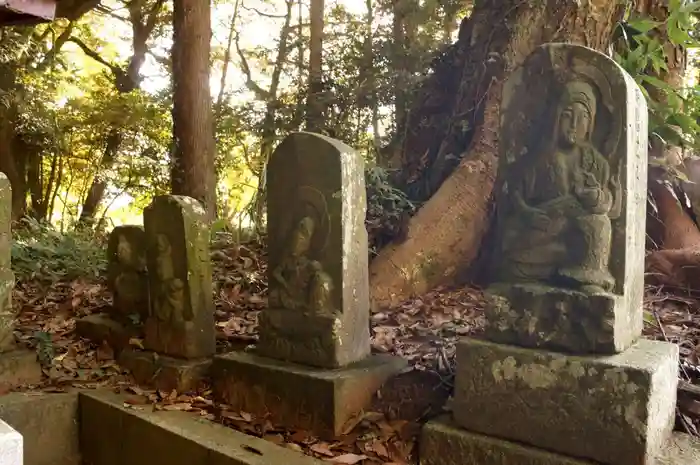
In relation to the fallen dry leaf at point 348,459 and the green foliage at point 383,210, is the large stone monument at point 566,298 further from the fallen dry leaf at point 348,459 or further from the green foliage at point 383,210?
the green foliage at point 383,210

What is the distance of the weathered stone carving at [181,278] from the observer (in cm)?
428

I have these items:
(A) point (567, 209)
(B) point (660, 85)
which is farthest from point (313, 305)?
(B) point (660, 85)

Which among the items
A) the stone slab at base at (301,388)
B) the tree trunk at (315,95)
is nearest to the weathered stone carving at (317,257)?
the stone slab at base at (301,388)

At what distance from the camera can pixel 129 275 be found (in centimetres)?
509

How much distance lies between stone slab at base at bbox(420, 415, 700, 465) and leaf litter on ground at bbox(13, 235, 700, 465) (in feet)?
0.48

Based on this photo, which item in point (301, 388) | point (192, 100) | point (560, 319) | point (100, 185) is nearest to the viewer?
point (560, 319)

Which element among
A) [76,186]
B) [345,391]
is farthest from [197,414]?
[76,186]

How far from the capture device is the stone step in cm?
329

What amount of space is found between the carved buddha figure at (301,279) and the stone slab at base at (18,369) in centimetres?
193

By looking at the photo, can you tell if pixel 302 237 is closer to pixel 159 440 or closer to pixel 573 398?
pixel 159 440

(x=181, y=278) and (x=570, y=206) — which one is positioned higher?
(x=570, y=206)

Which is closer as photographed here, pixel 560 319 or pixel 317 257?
pixel 560 319

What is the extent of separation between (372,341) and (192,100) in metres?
4.56

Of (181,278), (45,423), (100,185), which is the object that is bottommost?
(45,423)
